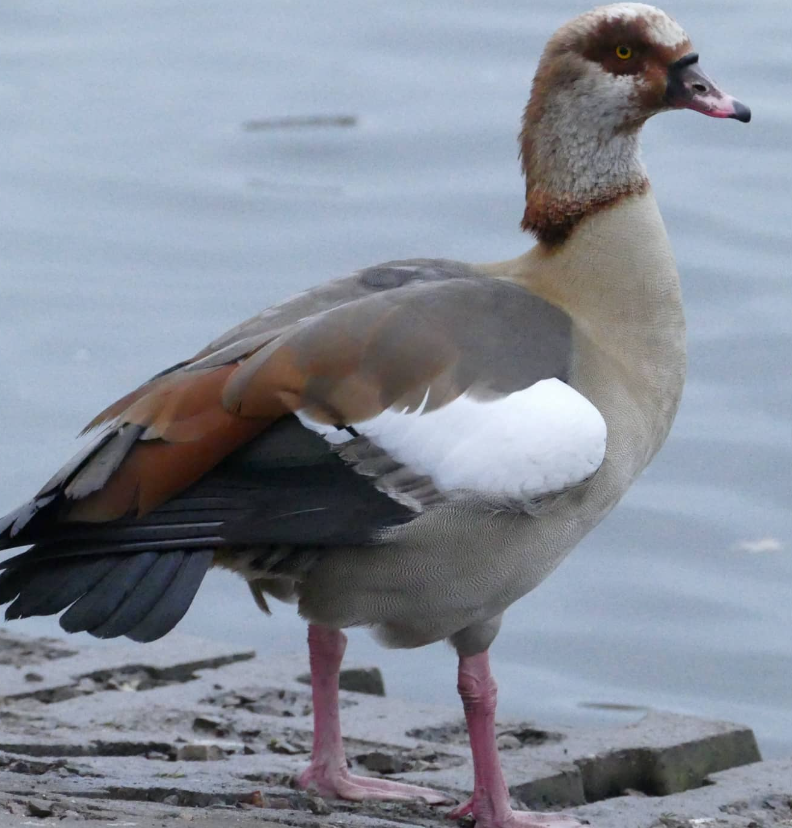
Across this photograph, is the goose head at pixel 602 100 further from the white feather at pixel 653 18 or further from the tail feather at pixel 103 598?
the tail feather at pixel 103 598

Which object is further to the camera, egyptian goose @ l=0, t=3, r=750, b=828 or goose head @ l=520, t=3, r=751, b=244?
goose head @ l=520, t=3, r=751, b=244

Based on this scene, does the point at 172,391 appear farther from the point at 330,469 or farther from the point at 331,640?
the point at 331,640

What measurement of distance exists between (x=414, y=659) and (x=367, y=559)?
3175mm

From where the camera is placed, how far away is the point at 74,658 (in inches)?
A: 228

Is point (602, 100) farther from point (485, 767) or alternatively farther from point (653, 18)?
point (485, 767)

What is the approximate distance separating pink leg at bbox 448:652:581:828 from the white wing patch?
0.57 metres

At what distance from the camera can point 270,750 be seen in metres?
5.09

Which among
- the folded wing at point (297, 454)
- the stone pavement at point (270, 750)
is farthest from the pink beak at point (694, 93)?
the stone pavement at point (270, 750)

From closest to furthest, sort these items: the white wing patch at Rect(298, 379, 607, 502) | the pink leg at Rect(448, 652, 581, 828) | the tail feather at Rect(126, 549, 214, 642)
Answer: the tail feather at Rect(126, 549, 214, 642) < the white wing patch at Rect(298, 379, 607, 502) < the pink leg at Rect(448, 652, 581, 828)

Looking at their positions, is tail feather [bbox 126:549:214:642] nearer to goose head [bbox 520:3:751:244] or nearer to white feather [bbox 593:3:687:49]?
goose head [bbox 520:3:751:244]

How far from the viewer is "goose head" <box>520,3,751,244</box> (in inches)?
189

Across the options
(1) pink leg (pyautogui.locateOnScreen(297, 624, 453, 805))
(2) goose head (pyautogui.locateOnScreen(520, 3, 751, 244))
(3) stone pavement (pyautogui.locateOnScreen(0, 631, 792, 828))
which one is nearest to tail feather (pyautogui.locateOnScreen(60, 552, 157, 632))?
(3) stone pavement (pyautogui.locateOnScreen(0, 631, 792, 828))

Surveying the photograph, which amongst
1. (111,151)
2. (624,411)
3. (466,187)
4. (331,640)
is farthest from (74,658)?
(111,151)

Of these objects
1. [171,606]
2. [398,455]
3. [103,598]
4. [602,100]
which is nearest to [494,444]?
[398,455]
